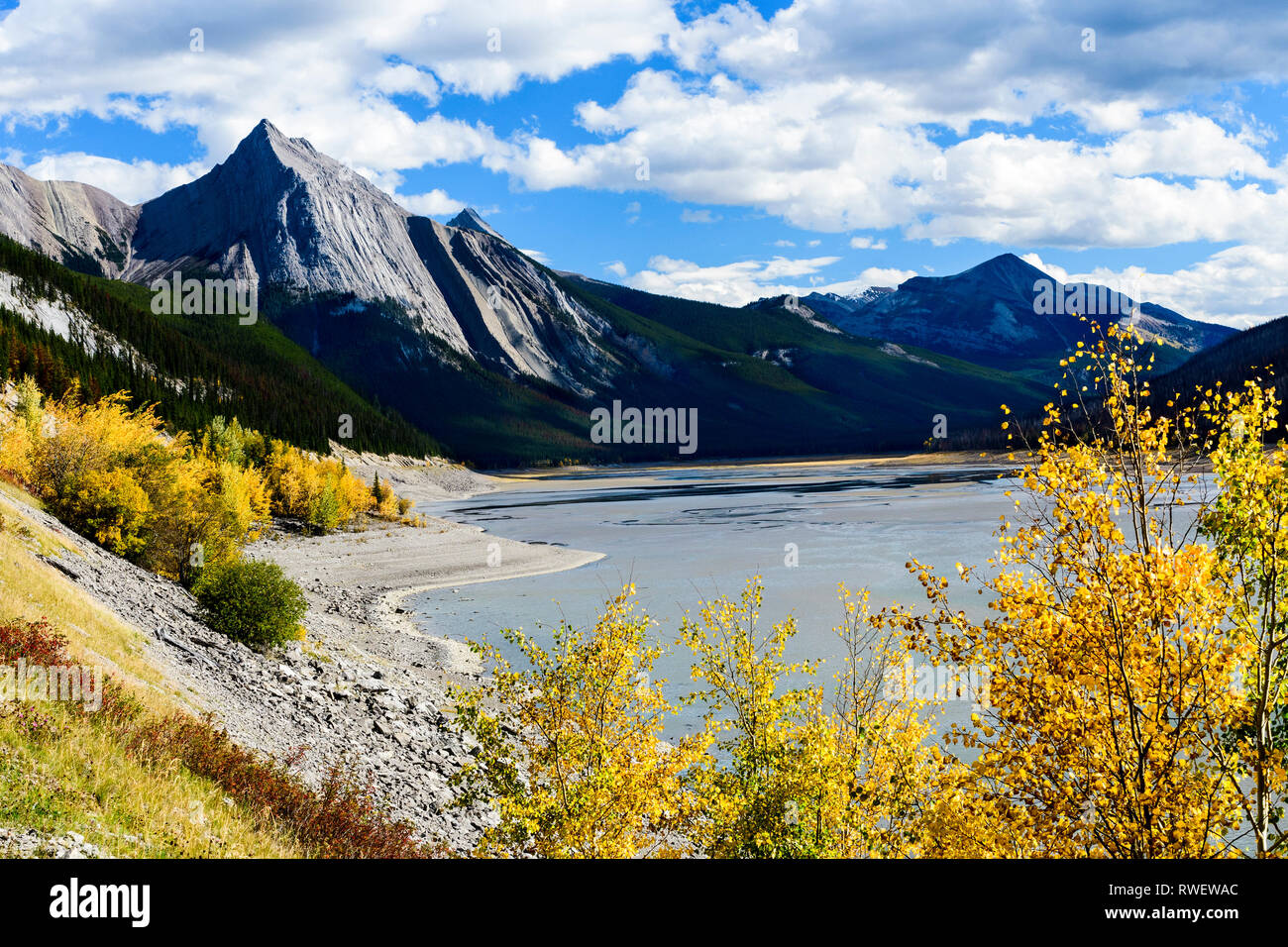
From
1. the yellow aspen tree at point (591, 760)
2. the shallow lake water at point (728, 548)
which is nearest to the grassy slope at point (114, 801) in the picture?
the yellow aspen tree at point (591, 760)

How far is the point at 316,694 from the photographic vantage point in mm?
24844

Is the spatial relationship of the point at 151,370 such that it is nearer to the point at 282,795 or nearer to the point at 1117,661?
the point at 282,795

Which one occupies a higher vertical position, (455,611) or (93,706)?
(93,706)

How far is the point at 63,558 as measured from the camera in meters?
26.9

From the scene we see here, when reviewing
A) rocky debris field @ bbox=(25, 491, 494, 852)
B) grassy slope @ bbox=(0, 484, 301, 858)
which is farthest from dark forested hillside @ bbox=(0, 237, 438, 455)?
grassy slope @ bbox=(0, 484, 301, 858)

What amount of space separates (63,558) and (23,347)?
262 ft

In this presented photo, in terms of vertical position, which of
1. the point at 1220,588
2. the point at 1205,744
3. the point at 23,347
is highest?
the point at 23,347

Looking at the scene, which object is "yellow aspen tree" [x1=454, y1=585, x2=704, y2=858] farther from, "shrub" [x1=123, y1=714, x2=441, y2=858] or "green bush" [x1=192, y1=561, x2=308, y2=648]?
"green bush" [x1=192, y1=561, x2=308, y2=648]

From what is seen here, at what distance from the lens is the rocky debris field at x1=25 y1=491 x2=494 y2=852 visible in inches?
774

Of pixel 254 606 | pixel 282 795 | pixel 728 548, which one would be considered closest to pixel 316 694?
pixel 254 606

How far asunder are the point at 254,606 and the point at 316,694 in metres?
5.28
